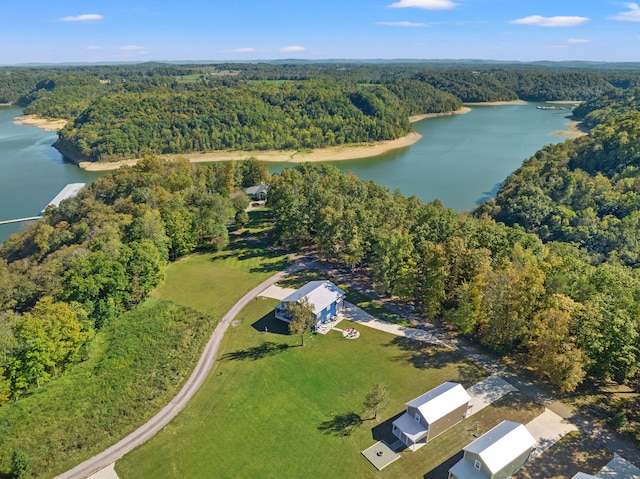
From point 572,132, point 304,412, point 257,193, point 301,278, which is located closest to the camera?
point 304,412

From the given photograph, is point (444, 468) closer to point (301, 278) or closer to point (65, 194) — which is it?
point (301, 278)

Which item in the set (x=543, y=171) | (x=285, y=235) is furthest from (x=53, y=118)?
(x=543, y=171)

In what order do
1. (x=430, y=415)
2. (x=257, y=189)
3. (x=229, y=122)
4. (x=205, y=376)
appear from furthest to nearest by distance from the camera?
1. (x=229, y=122)
2. (x=257, y=189)
3. (x=205, y=376)
4. (x=430, y=415)

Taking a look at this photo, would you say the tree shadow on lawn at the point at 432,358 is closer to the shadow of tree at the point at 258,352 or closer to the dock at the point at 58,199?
the shadow of tree at the point at 258,352

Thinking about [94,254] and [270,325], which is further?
[94,254]

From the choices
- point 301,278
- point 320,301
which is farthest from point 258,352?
point 301,278

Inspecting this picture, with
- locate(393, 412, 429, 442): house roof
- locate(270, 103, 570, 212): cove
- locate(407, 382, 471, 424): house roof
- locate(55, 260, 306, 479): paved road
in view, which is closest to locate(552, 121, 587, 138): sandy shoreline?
locate(270, 103, 570, 212): cove
